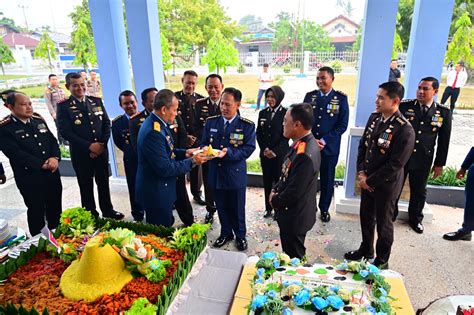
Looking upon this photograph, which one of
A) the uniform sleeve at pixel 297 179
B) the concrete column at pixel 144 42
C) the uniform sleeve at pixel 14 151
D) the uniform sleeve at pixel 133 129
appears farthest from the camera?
the concrete column at pixel 144 42

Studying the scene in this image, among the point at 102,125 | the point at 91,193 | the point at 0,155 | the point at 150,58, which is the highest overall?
the point at 150,58

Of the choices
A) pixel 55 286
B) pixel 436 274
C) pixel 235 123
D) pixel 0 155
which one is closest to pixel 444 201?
pixel 436 274

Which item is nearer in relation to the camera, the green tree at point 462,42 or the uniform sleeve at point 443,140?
the uniform sleeve at point 443,140

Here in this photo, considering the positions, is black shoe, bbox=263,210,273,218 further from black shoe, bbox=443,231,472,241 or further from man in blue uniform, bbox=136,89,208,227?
black shoe, bbox=443,231,472,241

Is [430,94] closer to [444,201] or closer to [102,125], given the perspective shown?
[444,201]

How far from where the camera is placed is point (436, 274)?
288cm

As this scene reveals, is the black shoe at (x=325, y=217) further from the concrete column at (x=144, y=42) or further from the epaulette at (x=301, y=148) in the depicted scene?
the concrete column at (x=144, y=42)

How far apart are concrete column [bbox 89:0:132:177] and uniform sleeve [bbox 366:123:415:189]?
3.79 meters

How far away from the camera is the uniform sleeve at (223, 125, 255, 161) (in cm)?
295

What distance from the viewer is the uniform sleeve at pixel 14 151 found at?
2994 mm

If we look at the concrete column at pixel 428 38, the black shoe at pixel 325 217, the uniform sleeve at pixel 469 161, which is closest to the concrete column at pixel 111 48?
the black shoe at pixel 325 217

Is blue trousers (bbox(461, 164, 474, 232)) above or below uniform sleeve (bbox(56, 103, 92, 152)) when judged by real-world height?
below

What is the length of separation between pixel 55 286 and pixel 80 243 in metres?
0.40

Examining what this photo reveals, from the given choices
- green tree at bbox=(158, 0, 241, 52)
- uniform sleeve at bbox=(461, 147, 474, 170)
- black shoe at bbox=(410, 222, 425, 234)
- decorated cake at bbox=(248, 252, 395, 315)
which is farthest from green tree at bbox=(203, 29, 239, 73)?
decorated cake at bbox=(248, 252, 395, 315)
